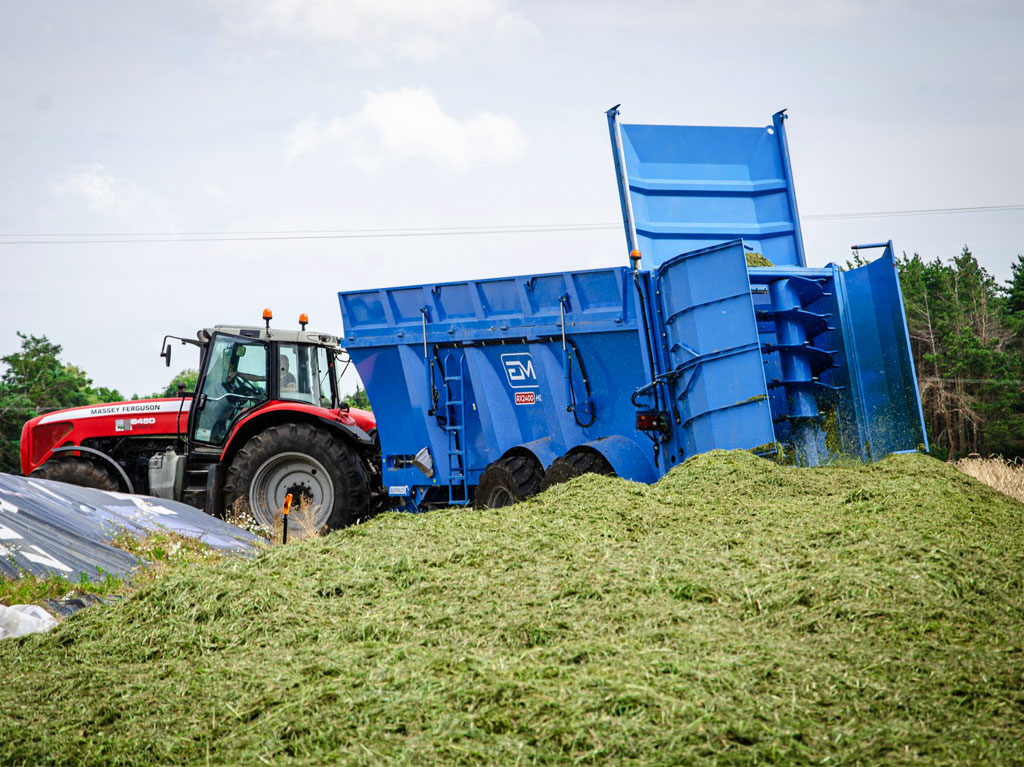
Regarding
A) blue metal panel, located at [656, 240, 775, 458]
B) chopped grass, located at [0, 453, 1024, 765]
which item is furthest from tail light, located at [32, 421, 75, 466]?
blue metal panel, located at [656, 240, 775, 458]

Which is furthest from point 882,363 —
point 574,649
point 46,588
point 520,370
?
point 46,588

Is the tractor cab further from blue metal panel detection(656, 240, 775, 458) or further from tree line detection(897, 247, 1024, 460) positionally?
tree line detection(897, 247, 1024, 460)

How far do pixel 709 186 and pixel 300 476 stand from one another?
465cm

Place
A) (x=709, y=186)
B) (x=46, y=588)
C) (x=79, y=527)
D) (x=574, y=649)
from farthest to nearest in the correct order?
(x=709, y=186), (x=79, y=527), (x=46, y=588), (x=574, y=649)

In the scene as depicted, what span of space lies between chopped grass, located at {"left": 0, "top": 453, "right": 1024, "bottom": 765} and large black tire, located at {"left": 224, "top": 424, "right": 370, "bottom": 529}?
12.8ft

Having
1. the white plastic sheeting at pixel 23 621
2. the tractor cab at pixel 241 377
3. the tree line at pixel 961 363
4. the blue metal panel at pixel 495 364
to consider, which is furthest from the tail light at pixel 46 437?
the tree line at pixel 961 363

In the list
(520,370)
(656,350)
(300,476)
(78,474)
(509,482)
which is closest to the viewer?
(656,350)

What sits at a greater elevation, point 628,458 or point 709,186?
point 709,186

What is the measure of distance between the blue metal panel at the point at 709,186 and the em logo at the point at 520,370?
1441 mm

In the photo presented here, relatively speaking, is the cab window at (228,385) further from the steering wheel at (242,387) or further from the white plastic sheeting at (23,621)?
the white plastic sheeting at (23,621)

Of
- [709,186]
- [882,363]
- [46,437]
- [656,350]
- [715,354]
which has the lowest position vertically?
[882,363]

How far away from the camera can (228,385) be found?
988 centimetres

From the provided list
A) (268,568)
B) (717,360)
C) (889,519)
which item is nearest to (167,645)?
(268,568)

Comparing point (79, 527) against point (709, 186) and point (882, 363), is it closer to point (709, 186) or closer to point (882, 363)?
point (709, 186)
